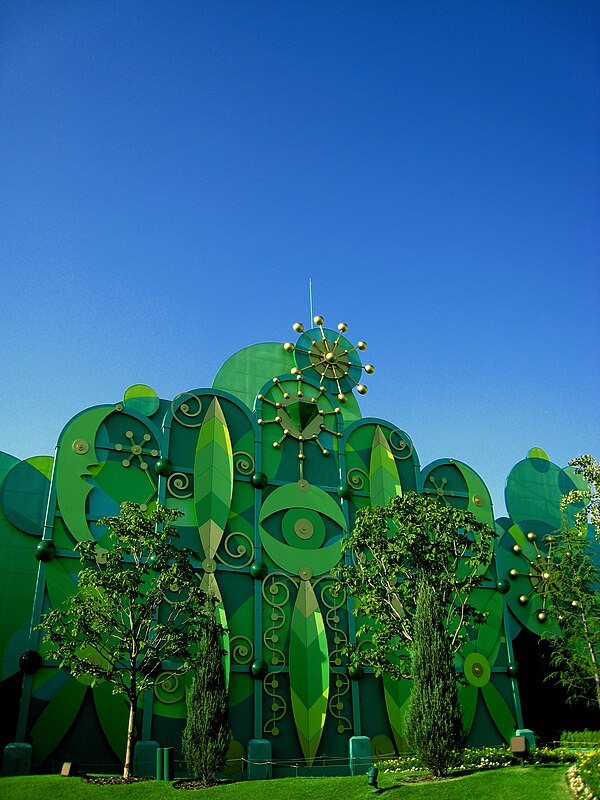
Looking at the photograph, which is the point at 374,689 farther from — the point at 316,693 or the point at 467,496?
the point at 467,496

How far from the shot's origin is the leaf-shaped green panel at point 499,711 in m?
24.2

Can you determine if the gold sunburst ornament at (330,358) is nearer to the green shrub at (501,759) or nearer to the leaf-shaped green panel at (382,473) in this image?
the leaf-shaped green panel at (382,473)

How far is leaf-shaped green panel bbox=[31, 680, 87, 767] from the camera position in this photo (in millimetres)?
19078

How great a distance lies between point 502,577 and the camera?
26797mm

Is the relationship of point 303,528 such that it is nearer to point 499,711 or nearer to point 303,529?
point 303,529

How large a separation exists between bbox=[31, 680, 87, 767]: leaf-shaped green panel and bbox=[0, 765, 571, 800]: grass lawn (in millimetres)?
2745

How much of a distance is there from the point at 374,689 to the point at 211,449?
8.97m

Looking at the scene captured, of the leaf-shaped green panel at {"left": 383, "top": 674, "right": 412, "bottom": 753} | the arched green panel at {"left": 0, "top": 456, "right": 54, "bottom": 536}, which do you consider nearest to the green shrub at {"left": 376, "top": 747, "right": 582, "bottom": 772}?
the leaf-shaped green panel at {"left": 383, "top": 674, "right": 412, "bottom": 753}

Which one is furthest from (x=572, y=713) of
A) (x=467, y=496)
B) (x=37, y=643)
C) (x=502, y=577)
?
(x=37, y=643)

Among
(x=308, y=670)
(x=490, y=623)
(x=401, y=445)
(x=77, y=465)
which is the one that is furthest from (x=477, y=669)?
(x=77, y=465)

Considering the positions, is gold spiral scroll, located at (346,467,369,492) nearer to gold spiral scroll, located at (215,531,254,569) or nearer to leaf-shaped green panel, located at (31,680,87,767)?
gold spiral scroll, located at (215,531,254,569)

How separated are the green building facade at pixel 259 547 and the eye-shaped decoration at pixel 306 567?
44 millimetres

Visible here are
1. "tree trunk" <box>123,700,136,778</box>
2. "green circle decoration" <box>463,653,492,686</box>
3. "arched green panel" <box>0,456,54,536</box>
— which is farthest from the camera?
"green circle decoration" <box>463,653,492,686</box>

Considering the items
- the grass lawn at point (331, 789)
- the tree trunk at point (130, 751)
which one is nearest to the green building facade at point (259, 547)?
the tree trunk at point (130, 751)
